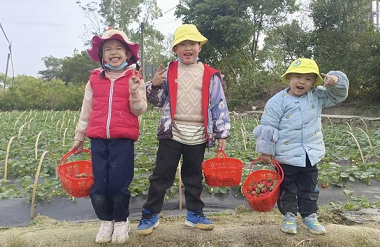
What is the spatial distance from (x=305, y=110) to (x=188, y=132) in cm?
89

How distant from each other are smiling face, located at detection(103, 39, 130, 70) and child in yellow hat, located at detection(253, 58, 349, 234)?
114 centimetres

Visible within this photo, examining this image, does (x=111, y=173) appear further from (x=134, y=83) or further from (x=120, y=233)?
(x=134, y=83)

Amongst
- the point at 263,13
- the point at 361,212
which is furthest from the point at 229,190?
the point at 263,13

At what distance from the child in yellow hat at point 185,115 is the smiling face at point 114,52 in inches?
11.5

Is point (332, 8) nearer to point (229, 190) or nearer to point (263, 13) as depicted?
point (263, 13)

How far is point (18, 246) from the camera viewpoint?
2500 mm

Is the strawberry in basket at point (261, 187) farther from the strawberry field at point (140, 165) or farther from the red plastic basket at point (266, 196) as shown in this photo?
the strawberry field at point (140, 165)

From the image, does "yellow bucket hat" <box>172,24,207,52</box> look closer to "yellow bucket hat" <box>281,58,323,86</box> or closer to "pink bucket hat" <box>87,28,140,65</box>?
"pink bucket hat" <box>87,28,140,65</box>

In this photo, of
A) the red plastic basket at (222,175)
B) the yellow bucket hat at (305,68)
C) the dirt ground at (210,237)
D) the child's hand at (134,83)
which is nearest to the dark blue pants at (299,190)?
the dirt ground at (210,237)

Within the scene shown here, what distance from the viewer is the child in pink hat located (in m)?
2.52

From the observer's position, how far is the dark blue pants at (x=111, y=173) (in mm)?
2527

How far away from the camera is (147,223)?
2713 mm

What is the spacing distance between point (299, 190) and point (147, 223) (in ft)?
3.91

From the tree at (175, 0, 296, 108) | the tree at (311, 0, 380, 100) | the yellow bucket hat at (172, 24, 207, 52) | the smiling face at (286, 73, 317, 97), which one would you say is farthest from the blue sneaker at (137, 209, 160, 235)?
the tree at (175, 0, 296, 108)
